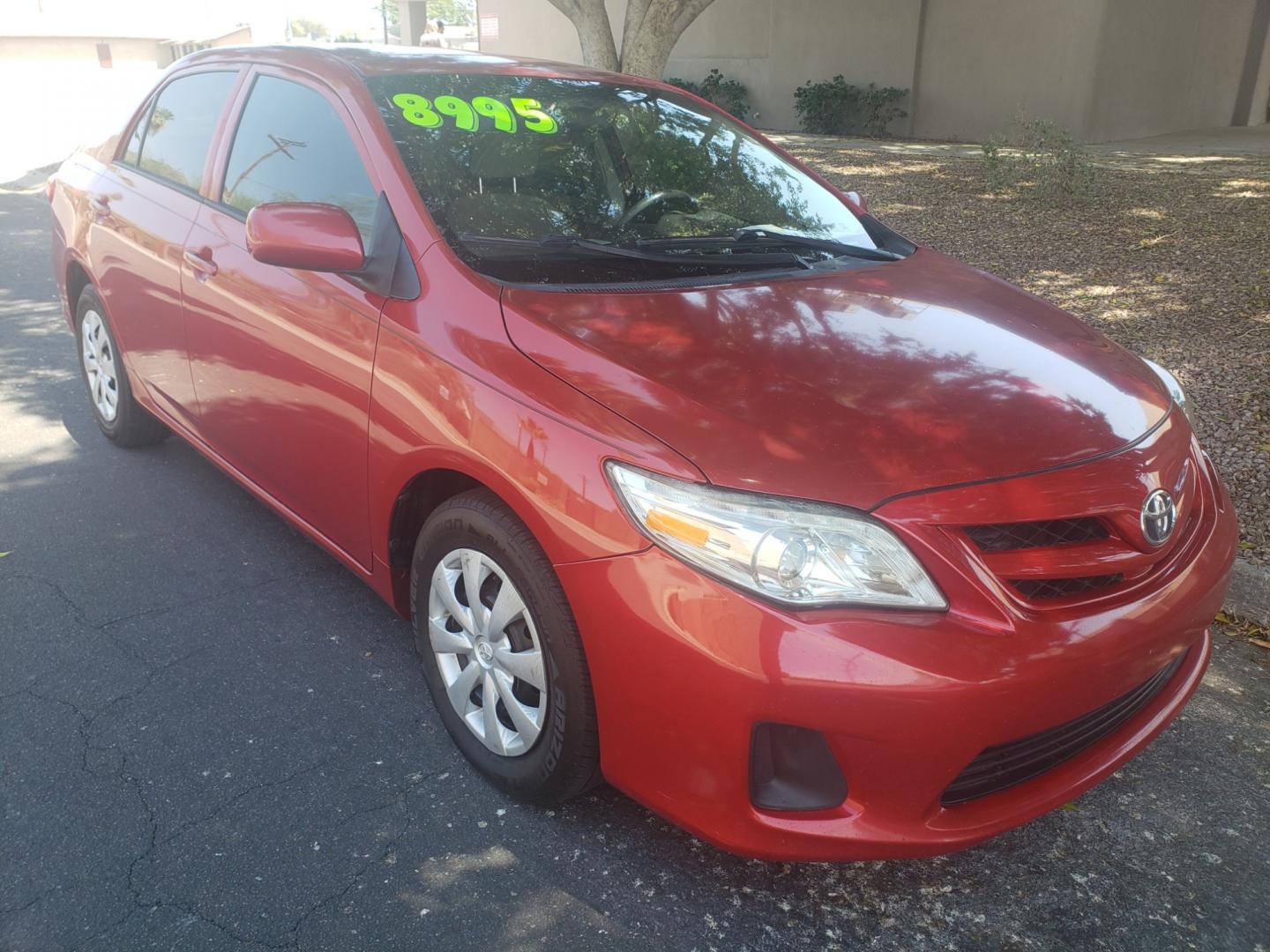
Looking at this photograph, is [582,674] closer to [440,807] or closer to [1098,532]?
[440,807]

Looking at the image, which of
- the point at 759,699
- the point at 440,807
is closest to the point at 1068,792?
the point at 759,699

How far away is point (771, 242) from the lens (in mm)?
3312

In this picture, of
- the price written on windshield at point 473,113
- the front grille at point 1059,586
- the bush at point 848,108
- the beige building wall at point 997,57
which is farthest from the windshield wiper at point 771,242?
the bush at point 848,108

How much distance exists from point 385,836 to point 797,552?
1.26 metres

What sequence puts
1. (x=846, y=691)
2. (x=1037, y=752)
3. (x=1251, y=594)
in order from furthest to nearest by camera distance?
(x=1251, y=594)
(x=1037, y=752)
(x=846, y=691)

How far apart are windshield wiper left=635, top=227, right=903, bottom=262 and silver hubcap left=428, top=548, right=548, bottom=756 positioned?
112cm

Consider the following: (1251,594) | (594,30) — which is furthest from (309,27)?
(1251,594)

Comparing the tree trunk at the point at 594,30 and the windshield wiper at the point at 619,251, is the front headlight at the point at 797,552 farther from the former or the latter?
the tree trunk at the point at 594,30

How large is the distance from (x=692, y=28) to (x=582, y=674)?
1847cm

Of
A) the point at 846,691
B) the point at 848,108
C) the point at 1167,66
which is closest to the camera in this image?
the point at 846,691

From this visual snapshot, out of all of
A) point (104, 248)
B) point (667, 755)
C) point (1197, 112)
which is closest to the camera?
point (667, 755)

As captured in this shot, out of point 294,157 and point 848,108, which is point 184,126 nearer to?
point 294,157

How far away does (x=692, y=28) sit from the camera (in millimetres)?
18750

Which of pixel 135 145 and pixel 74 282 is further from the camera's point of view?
pixel 74 282
